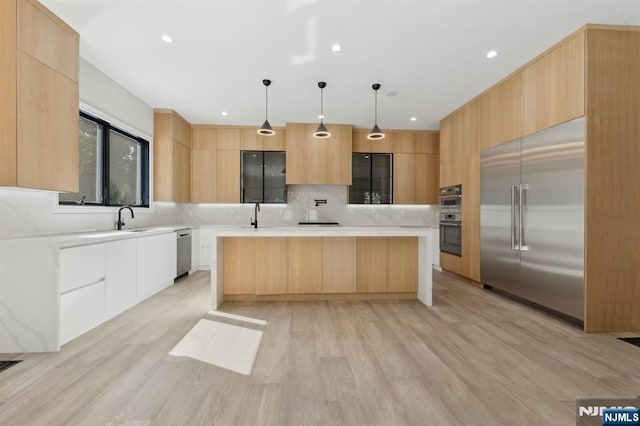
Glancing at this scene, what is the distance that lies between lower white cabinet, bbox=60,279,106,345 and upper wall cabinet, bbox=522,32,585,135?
5110mm

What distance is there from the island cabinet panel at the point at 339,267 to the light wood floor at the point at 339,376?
2.17ft

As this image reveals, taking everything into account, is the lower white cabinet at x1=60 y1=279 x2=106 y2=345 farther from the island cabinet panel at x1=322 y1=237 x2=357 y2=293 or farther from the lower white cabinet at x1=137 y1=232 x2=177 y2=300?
the island cabinet panel at x1=322 y1=237 x2=357 y2=293

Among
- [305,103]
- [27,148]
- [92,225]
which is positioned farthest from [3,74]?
[305,103]

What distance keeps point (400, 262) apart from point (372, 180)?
2862 mm

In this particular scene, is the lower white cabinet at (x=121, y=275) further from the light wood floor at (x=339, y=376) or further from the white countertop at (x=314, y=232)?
the white countertop at (x=314, y=232)

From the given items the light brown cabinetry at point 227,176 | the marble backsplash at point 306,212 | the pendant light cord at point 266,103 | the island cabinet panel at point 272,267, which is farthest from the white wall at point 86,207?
Answer: the island cabinet panel at point 272,267

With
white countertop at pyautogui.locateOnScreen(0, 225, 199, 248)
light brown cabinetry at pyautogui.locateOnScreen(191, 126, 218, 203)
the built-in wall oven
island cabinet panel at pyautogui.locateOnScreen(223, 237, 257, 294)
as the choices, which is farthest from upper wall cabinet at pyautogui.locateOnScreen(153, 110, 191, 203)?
the built-in wall oven

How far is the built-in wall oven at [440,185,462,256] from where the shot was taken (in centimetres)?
498

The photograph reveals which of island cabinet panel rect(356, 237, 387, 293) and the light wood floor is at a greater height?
island cabinet panel rect(356, 237, 387, 293)

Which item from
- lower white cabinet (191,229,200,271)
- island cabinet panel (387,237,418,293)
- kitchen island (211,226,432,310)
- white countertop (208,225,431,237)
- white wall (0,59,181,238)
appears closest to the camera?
white wall (0,59,181,238)

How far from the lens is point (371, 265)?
377 centimetres

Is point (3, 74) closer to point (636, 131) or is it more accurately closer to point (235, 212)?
point (235, 212)

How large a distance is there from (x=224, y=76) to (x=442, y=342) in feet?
13.3

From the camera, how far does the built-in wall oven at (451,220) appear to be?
4.98 m
